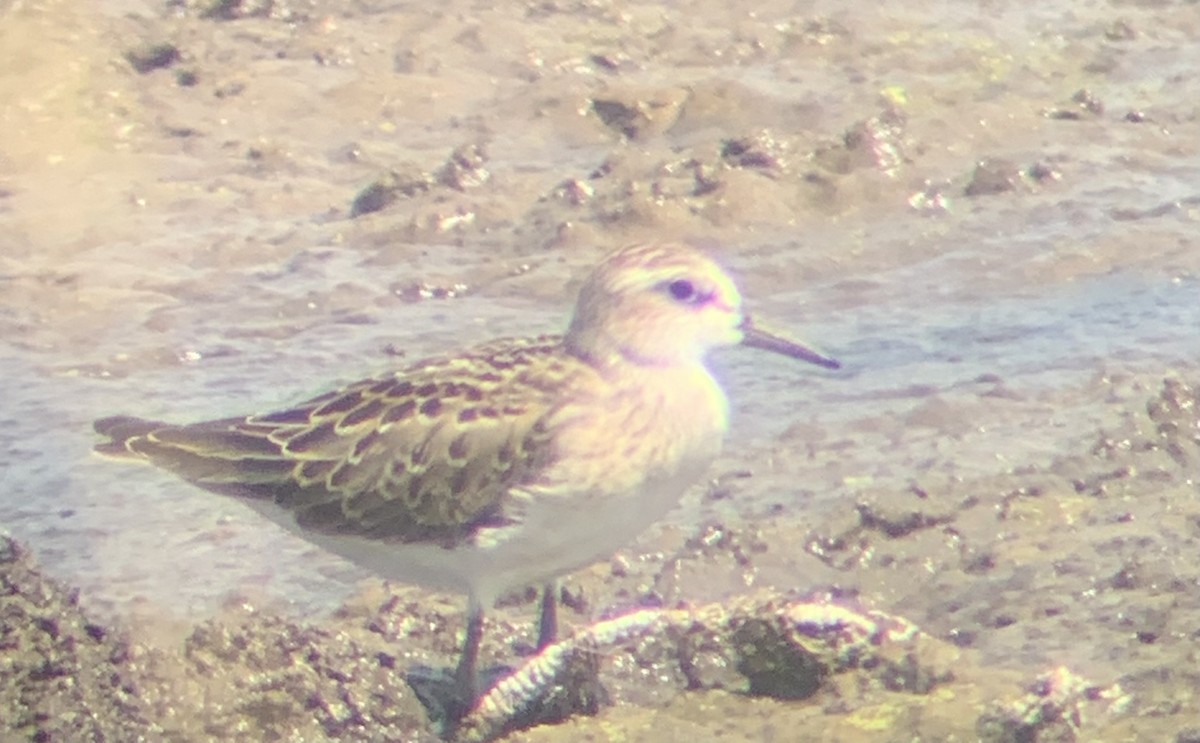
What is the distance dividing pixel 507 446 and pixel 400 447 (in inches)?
13.8

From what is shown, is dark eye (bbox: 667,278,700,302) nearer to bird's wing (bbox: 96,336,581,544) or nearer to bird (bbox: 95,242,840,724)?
bird (bbox: 95,242,840,724)

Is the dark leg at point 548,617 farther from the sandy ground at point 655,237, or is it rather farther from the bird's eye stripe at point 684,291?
the bird's eye stripe at point 684,291

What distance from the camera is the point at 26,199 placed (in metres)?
10.9

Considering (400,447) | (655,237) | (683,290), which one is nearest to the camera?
(400,447)

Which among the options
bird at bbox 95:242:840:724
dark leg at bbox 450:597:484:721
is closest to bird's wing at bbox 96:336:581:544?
bird at bbox 95:242:840:724

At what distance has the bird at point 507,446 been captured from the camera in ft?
21.3

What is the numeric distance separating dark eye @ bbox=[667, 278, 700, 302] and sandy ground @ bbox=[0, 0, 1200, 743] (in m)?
0.95

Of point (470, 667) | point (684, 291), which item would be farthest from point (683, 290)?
point (470, 667)

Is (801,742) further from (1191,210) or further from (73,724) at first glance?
(1191,210)

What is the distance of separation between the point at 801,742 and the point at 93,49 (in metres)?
7.55

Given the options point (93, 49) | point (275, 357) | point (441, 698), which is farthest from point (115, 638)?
point (93, 49)

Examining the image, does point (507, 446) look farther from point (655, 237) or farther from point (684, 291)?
point (655, 237)

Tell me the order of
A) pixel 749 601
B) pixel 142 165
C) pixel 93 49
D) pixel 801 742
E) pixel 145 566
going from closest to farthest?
pixel 801 742 < pixel 749 601 < pixel 145 566 < pixel 142 165 < pixel 93 49

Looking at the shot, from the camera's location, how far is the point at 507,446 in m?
6.59
